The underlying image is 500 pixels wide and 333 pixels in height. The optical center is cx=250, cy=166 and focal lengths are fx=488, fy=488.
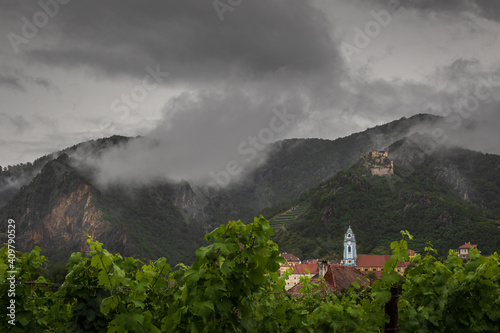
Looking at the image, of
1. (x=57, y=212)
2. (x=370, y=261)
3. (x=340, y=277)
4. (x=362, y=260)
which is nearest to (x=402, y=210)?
(x=370, y=261)

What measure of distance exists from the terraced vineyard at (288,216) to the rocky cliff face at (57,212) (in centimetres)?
5296

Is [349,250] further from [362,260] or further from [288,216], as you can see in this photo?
[288,216]

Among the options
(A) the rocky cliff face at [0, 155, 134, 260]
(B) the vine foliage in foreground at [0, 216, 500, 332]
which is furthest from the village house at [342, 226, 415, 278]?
Result: (B) the vine foliage in foreground at [0, 216, 500, 332]

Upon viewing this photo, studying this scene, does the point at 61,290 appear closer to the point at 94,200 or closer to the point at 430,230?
the point at 430,230

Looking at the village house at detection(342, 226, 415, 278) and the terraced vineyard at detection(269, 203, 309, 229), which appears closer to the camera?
the village house at detection(342, 226, 415, 278)

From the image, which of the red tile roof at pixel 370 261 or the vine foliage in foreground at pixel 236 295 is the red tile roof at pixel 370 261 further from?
the vine foliage in foreground at pixel 236 295

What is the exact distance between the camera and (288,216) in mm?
172750

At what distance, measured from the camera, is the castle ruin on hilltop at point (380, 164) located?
173m

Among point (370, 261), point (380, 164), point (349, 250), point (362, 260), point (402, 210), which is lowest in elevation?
point (370, 261)

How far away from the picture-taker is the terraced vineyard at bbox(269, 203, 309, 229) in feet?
538

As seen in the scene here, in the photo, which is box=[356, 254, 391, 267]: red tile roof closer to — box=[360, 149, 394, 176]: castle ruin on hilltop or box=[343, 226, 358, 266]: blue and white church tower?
box=[343, 226, 358, 266]: blue and white church tower

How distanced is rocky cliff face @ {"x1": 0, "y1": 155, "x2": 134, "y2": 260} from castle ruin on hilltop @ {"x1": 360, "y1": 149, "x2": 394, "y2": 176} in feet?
298

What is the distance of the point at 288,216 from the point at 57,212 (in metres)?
81.3

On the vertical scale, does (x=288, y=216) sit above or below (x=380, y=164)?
below
